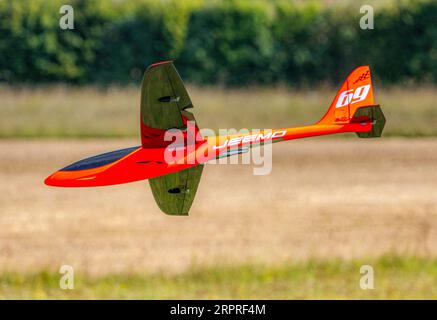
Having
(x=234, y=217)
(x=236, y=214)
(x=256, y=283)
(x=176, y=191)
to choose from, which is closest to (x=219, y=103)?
(x=176, y=191)

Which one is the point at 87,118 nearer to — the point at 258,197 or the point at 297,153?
the point at 258,197

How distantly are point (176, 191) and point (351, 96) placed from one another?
5.02 feet

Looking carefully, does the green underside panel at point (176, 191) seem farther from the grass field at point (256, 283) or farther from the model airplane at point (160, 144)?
the grass field at point (256, 283)

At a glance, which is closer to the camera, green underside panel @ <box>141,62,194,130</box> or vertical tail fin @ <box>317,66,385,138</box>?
green underside panel @ <box>141,62,194,130</box>

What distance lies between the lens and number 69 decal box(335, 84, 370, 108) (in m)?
5.68

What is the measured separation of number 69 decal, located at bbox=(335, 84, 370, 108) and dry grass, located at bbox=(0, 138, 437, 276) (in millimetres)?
14287

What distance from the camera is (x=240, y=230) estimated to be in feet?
78.9

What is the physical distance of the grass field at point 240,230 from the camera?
1872 cm

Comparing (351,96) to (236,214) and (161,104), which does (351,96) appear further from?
(236,214)

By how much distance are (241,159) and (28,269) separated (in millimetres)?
15808

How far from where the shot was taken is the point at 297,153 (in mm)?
36156

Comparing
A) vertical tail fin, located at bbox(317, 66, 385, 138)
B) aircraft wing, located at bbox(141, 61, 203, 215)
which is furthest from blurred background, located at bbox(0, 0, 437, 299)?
aircraft wing, located at bbox(141, 61, 203, 215)

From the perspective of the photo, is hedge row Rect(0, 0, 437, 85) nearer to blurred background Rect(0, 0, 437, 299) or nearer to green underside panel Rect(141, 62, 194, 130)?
blurred background Rect(0, 0, 437, 299)

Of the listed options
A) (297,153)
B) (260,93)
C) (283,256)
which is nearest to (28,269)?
(283,256)
